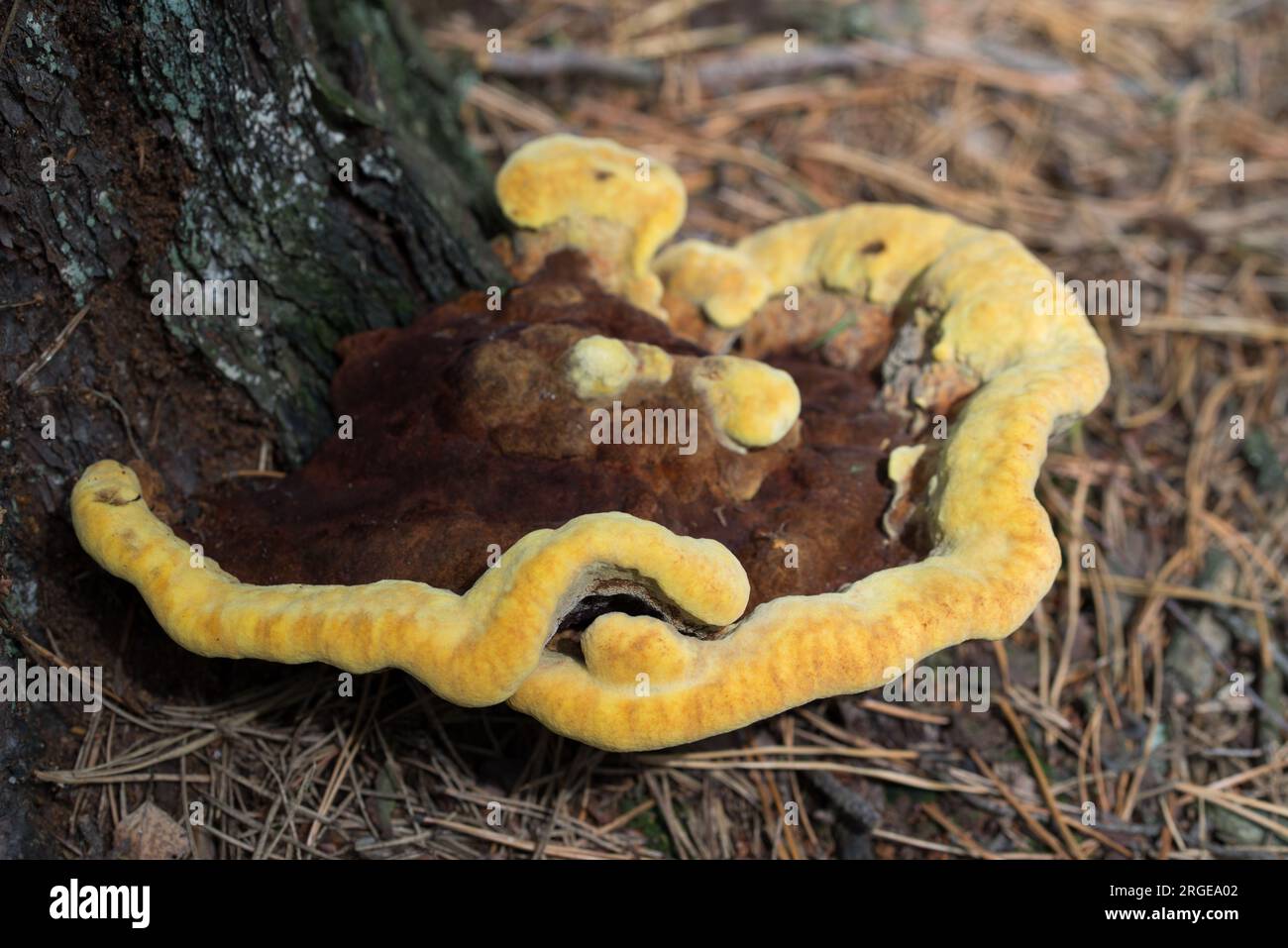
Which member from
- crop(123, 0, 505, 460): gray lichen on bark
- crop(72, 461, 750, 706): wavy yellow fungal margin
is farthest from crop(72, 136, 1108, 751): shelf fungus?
crop(123, 0, 505, 460): gray lichen on bark

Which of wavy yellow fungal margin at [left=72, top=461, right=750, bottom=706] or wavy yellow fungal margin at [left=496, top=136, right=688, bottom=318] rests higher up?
wavy yellow fungal margin at [left=496, top=136, right=688, bottom=318]

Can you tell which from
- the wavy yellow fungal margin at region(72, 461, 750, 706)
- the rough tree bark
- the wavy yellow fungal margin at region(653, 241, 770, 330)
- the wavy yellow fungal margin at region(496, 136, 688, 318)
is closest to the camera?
the wavy yellow fungal margin at region(72, 461, 750, 706)

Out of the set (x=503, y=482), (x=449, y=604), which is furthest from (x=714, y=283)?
(x=449, y=604)

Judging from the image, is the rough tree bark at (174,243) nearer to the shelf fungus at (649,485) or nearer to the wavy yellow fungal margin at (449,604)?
the shelf fungus at (649,485)

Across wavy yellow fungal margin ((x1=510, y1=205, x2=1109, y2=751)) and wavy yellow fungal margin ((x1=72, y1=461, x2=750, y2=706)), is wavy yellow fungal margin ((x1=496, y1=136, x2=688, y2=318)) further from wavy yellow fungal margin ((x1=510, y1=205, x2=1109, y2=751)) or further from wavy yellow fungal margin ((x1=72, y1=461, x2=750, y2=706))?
wavy yellow fungal margin ((x1=72, y1=461, x2=750, y2=706))

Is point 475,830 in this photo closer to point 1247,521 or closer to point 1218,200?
point 1247,521
